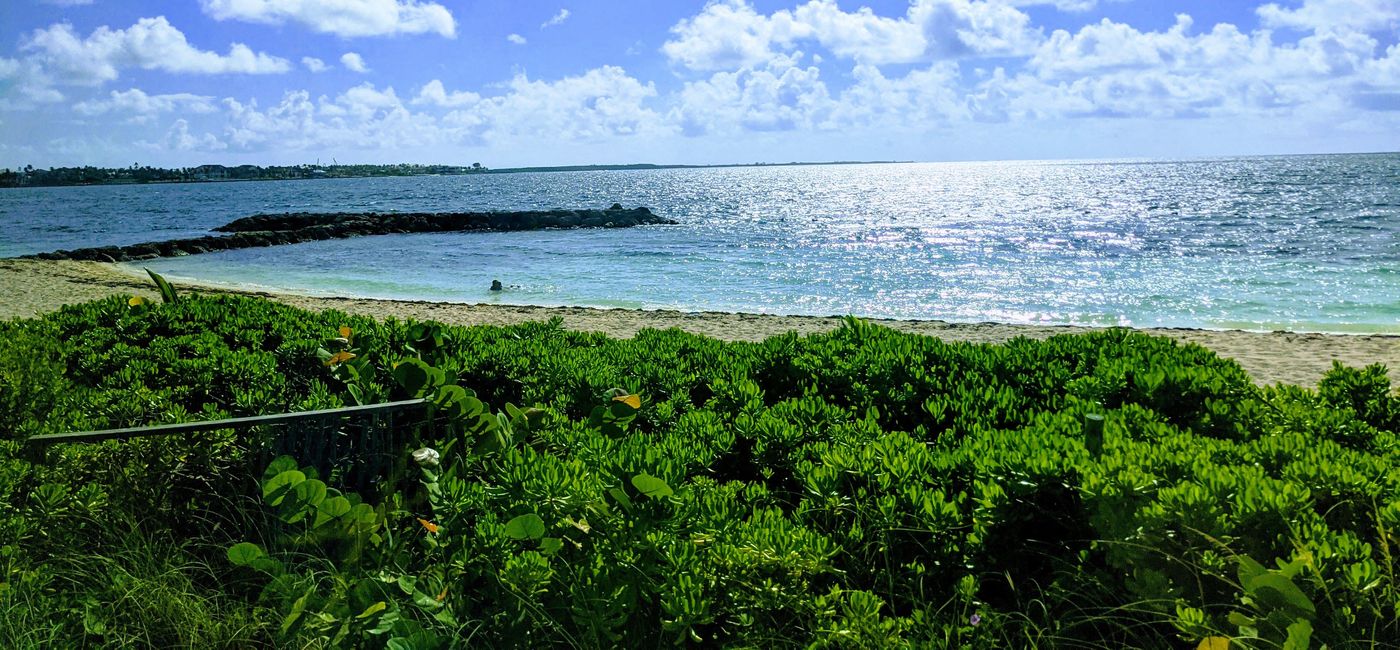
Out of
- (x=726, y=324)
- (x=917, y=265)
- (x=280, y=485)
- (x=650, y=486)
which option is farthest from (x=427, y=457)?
(x=917, y=265)

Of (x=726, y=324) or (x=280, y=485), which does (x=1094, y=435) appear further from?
(x=726, y=324)

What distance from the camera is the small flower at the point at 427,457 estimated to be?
305 centimetres

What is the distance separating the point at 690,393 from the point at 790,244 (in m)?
33.5

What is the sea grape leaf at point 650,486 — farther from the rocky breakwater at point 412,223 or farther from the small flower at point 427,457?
the rocky breakwater at point 412,223

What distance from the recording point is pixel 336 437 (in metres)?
3.40

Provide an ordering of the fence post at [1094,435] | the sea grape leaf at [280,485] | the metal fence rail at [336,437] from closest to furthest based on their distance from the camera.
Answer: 1. the sea grape leaf at [280,485]
2. the fence post at [1094,435]
3. the metal fence rail at [336,437]

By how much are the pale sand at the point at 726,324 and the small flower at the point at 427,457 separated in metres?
9.19

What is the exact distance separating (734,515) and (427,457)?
4.01 feet

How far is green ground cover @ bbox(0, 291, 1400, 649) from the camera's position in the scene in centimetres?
220

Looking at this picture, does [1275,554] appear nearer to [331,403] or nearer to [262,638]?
[262,638]

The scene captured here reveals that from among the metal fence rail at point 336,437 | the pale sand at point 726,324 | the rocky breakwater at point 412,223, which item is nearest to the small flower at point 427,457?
the metal fence rail at point 336,437

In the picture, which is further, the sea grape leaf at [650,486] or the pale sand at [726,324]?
the pale sand at [726,324]

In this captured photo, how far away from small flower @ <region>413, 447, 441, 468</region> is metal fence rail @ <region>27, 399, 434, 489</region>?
261 millimetres

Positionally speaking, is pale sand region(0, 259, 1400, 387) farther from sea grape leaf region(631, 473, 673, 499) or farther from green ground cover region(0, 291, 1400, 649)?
sea grape leaf region(631, 473, 673, 499)
